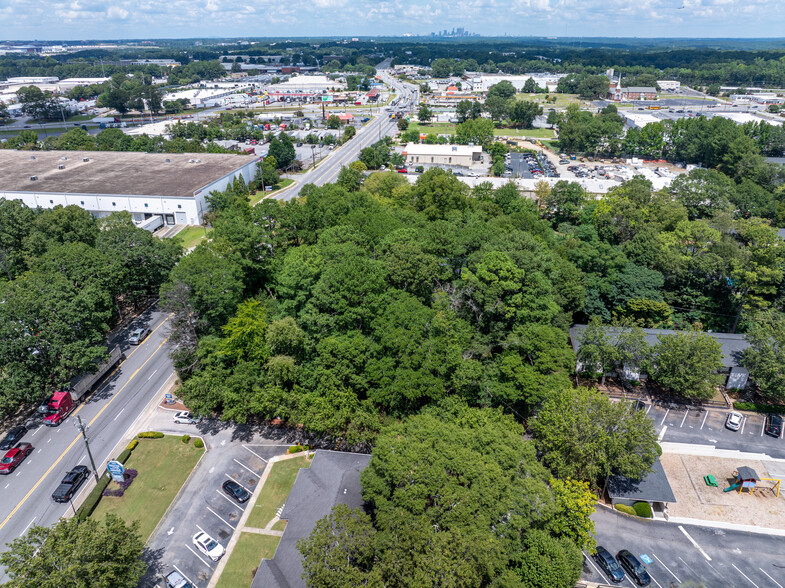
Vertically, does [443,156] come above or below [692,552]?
above

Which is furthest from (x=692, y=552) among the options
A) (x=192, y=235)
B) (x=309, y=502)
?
(x=192, y=235)

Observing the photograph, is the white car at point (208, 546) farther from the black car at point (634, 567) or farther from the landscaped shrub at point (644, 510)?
the landscaped shrub at point (644, 510)

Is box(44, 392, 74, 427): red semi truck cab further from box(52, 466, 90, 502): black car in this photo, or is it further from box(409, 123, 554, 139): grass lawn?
box(409, 123, 554, 139): grass lawn

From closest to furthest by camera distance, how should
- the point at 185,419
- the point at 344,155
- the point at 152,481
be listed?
1. the point at 152,481
2. the point at 185,419
3. the point at 344,155

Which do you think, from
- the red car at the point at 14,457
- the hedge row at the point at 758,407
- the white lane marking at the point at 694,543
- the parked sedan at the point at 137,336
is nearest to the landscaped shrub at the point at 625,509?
the white lane marking at the point at 694,543

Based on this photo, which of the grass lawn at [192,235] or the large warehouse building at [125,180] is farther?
the large warehouse building at [125,180]

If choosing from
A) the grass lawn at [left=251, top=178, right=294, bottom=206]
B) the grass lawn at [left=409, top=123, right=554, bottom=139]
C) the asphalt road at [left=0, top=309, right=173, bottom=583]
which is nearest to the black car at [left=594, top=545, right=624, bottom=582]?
the asphalt road at [left=0, top=309, right=173, bottom=583]

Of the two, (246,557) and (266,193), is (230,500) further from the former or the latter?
(266,193)
